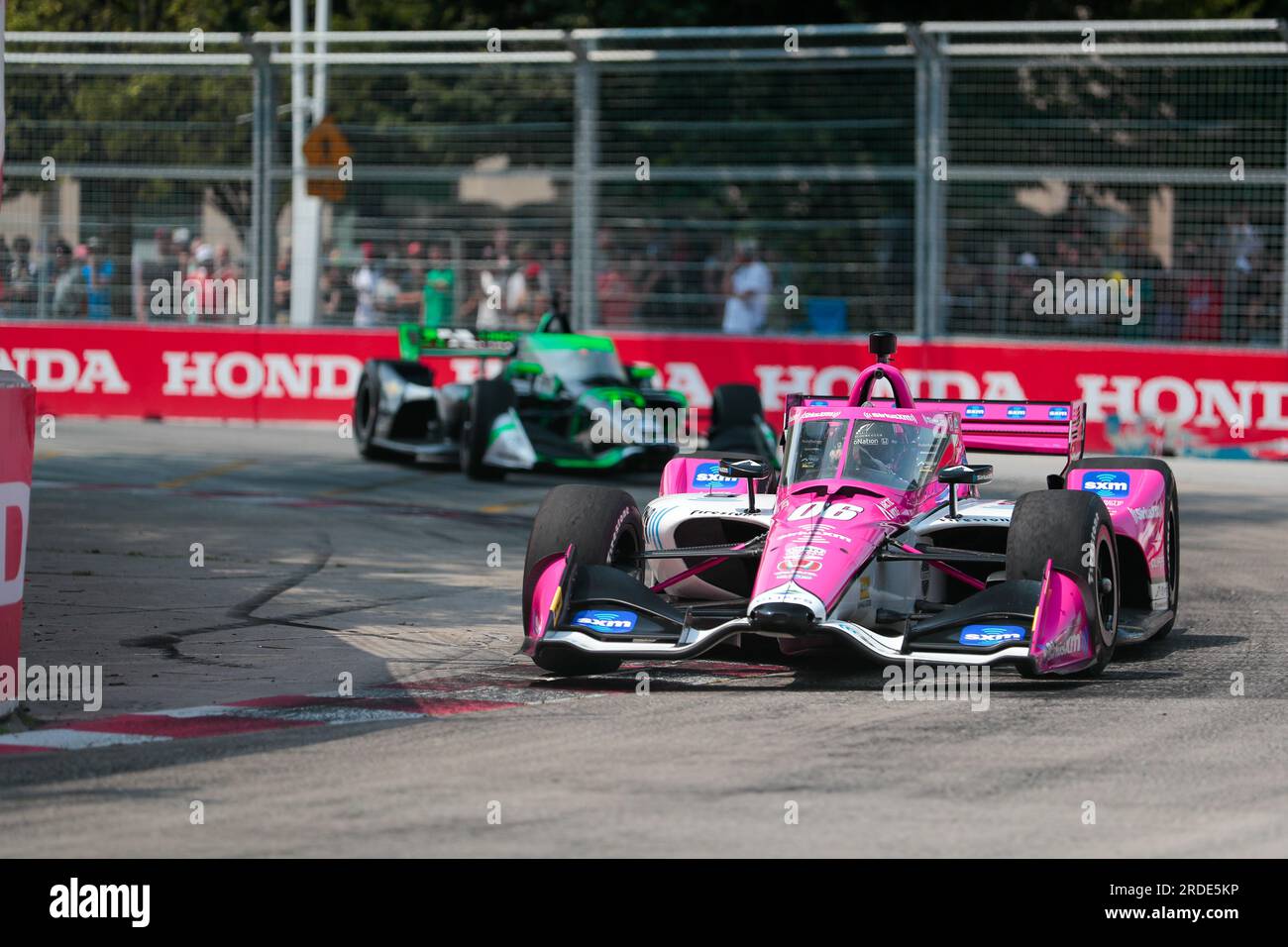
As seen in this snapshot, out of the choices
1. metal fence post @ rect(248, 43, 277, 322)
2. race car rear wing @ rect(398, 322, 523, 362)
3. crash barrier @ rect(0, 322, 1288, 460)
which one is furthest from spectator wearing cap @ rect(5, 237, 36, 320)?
race car rear wing @ rect(398, 322, 523, 362)

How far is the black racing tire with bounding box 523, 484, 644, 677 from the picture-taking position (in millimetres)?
9227

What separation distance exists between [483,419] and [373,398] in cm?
218

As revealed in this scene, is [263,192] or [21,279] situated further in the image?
[21,279]

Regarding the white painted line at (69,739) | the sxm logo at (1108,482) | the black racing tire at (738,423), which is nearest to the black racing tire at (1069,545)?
the sxm logo at (1108,482)

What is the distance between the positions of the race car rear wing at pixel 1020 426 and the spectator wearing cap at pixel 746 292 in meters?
10.7

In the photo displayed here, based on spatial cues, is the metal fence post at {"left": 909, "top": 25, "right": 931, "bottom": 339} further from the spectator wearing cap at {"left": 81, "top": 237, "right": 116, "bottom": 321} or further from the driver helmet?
the driver helmet

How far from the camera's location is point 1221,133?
19.0 m

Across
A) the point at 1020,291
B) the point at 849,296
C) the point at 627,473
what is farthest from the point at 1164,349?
the point at 627,473

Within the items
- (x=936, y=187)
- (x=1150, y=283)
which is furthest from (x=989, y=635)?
(x=936, y=187)

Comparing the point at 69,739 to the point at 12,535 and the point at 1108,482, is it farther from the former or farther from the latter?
the point at 1108,482

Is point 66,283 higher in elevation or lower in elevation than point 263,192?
lower

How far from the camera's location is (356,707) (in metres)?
8.13
